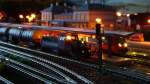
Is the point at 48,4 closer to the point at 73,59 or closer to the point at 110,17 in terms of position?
the point at 110,17

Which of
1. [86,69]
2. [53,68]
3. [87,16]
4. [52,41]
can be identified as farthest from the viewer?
[87,16]

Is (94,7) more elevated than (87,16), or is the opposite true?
(94,7)

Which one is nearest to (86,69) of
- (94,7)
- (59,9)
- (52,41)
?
(52,41)

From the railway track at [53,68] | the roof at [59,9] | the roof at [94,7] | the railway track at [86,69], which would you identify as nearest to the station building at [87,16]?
the roof at [94,7]

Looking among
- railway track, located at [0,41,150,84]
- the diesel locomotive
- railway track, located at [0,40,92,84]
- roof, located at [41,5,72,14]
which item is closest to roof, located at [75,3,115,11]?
roof, located at [41,5,72,14]

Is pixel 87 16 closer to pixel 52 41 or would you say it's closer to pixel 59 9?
pixel 59 9

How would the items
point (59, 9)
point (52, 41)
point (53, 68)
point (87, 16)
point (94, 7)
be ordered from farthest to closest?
point (59, 9), point (94, 7), point (87, 16), point (52, 41), point (53, 68)

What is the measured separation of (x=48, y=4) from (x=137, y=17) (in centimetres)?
2901

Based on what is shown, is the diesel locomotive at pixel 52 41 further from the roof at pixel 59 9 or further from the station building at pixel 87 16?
the roof at pixel 59 9

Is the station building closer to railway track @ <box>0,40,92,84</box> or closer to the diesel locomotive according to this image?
the diesel locomotive

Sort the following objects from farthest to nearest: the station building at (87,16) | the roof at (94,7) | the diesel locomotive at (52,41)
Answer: the roof at (94,7), the station building at (87,16), the diesel locomotive at (52,41)

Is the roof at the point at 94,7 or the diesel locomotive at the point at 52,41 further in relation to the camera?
the roof at the point at 94,7

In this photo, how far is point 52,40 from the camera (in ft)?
107

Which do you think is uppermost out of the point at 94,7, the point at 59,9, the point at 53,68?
the point at 94,7
